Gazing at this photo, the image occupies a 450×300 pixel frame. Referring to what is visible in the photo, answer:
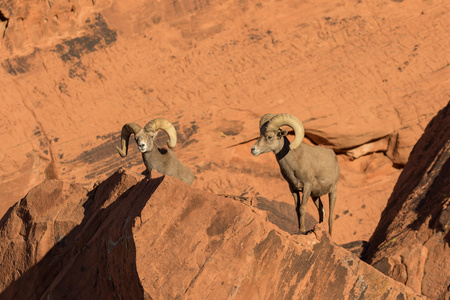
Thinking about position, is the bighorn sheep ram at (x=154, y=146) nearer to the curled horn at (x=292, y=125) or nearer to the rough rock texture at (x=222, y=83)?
the curled horn at (x=292, y=125)

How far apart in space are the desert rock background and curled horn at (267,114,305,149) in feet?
22.3

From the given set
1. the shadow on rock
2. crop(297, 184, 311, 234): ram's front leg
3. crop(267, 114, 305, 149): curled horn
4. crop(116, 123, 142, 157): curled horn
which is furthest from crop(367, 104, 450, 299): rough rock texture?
crop(116, 123, 142, 157): curled horn

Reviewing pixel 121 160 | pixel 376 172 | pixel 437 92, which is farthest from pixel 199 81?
pixel 437 92

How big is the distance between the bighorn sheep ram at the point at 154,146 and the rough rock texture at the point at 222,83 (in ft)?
13.4

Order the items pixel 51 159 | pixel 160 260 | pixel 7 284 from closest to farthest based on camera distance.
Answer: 1. pixel 160 260
2. pixel 7 284
3. pixel 51 159

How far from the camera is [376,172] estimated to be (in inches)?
632

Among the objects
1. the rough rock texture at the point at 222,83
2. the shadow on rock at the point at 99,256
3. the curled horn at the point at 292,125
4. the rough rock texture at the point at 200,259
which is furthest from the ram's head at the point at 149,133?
the rough rock texture at the point at 222,83

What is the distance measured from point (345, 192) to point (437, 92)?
4.10 metres

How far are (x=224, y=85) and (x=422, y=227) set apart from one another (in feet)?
30.3

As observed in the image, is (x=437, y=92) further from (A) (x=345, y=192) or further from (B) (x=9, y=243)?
(B) (x=9, y=243)

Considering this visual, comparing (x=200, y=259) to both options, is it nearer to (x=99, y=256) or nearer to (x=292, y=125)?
(x=99, y=256)

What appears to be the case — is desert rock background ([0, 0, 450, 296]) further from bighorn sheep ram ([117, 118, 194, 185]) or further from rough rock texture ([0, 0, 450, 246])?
bighorn sheep ram ([117, 118, 194, 185])

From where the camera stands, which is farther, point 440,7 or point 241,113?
point 440,7

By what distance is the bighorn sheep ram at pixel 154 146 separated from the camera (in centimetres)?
1005
